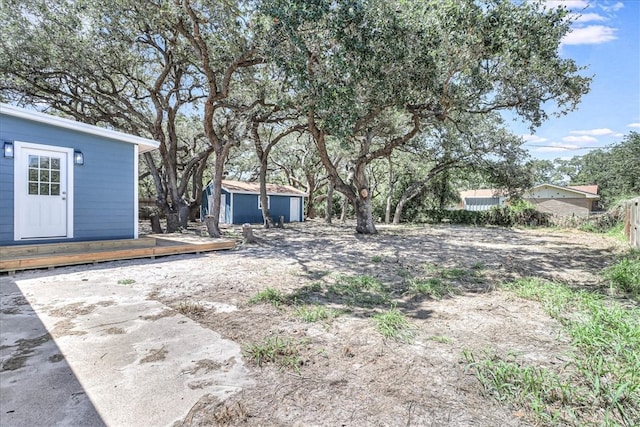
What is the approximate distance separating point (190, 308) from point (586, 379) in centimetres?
315

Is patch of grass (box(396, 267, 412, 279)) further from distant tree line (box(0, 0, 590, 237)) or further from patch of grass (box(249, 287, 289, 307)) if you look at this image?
distant tree line (box(0, 0, 590, 237))

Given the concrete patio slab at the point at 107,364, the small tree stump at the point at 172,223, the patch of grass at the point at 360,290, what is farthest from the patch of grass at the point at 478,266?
the small tree stump at the point at 172,223

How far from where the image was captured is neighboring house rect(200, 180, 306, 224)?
17.1 metres

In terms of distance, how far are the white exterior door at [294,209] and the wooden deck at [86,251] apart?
12.0 metres

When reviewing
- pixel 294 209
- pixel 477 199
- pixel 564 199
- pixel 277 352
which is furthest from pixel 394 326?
pixel 477 199

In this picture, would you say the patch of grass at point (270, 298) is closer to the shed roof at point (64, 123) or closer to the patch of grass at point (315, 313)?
the patch of grass at point (315, 313)

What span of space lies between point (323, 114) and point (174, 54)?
209 inches

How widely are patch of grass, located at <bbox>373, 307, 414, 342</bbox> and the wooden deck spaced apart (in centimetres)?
493

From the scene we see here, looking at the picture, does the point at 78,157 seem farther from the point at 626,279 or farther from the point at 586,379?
the point at 626,279

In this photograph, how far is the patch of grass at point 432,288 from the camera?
3.99m

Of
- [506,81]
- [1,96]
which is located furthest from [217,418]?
[1,96]

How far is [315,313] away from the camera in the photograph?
3.13m

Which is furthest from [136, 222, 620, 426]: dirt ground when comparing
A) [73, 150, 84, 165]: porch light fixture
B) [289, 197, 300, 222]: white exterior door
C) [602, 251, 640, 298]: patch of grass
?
[289, 197, 300, 222]: white exterior door

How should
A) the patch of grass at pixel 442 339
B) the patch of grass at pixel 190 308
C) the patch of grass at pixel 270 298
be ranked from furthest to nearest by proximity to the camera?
the patch of grass at pixel 270 298 → the patch of grass at pixel 190 308 → the patch of grass at pixel 442 339
